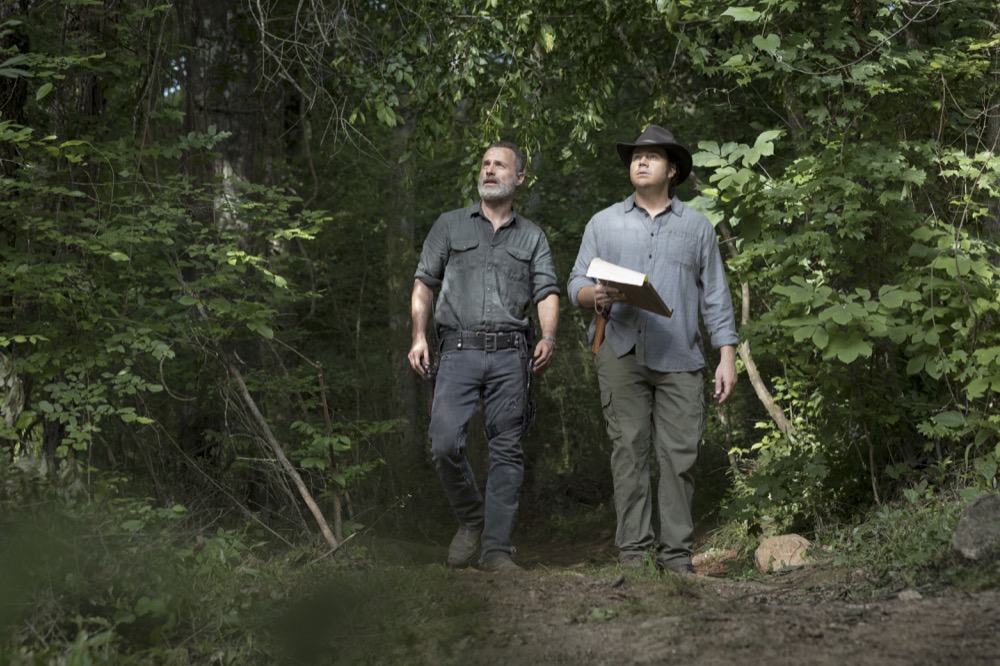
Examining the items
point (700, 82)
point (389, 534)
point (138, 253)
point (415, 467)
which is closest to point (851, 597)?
point (138, 253)

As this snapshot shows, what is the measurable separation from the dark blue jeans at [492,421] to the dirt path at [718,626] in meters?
1.02

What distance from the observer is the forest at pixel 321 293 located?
5.25 metres

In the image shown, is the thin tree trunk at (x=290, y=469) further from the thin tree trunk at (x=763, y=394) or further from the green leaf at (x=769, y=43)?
the thin tree trunk at (x=763, y=394)

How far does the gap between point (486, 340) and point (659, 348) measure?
0.95 meters

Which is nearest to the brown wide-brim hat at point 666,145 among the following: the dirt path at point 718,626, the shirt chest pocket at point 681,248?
the shirt chest pocket at point 681,248

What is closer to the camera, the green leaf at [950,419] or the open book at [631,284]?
the open book at [631,284]

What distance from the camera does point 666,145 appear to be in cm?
593

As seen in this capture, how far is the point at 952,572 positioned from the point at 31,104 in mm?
5934

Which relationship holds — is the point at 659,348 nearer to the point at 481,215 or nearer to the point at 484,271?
the point at 484,271

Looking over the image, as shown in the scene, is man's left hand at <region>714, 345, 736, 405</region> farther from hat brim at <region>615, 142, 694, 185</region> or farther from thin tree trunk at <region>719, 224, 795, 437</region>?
thin tree trunk at <region>719, 224, 795, 437</region>

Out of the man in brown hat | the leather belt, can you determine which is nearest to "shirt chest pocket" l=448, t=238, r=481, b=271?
the leather belt

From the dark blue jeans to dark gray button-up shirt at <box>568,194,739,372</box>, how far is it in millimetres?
562

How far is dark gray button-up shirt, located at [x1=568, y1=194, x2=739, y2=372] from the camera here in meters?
5.85

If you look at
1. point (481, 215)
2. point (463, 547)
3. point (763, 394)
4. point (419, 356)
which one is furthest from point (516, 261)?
point (763, 394)
